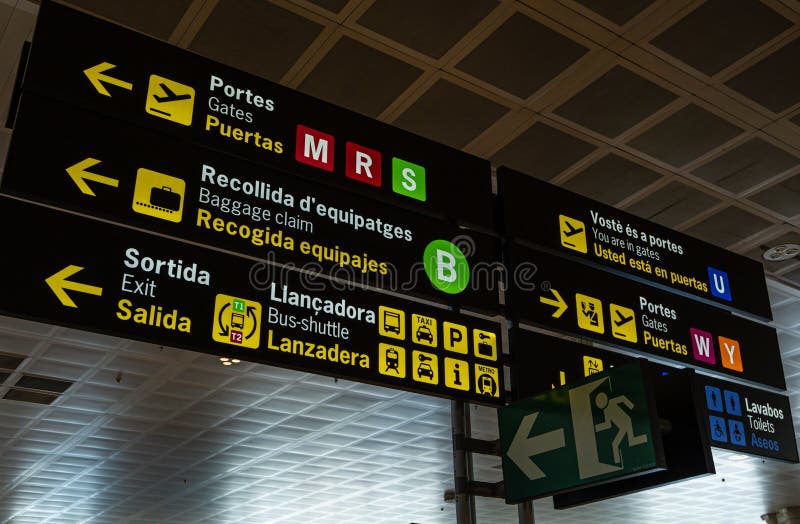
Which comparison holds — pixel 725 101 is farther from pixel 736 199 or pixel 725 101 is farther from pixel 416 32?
pixel 416 32

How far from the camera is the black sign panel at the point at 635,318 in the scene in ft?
15.0

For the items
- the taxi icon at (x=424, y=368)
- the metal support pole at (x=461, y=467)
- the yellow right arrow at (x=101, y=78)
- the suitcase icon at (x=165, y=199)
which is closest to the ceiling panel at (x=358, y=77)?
the yellow right arrow at (x=101, y=78)

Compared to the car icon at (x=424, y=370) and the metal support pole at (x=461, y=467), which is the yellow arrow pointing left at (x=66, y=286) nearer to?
the car icon at (x=424, y=370)

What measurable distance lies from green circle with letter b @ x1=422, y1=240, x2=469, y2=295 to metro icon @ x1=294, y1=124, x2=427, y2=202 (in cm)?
30

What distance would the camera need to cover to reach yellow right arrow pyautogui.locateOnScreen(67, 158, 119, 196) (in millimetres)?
3352

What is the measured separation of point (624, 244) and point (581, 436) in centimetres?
202

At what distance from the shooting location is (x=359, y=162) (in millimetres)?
4285

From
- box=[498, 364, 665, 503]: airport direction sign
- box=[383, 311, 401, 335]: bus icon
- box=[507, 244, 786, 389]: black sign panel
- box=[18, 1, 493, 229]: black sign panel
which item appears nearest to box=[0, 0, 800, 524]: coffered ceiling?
box=[507, 244, 786, 389]: black sign panel

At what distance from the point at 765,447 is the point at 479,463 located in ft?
30.3

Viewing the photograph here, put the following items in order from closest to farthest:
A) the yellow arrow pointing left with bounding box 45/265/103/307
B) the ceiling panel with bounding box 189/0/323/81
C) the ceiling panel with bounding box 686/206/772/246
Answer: the yellow arrow pointing left with bounding box 45/265/103/307
the ceiling panel with bounding box 189/0/323/81
the ceiling panel with bounding box 686/206/772/246

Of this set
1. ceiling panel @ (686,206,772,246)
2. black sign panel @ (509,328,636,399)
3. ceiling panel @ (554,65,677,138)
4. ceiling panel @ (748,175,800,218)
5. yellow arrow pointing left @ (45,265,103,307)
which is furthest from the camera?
ceiling panel @ (686,206,772,246)

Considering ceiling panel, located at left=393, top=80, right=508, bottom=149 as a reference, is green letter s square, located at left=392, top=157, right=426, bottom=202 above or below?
below

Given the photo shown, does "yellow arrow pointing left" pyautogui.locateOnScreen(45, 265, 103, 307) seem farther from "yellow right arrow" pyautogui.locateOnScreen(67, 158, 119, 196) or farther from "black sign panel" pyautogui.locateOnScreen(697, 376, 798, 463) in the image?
"black sign panel" pyautogui.locateOnScreen(697, 376, 798, 463)

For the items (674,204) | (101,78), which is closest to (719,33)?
(674,204)
